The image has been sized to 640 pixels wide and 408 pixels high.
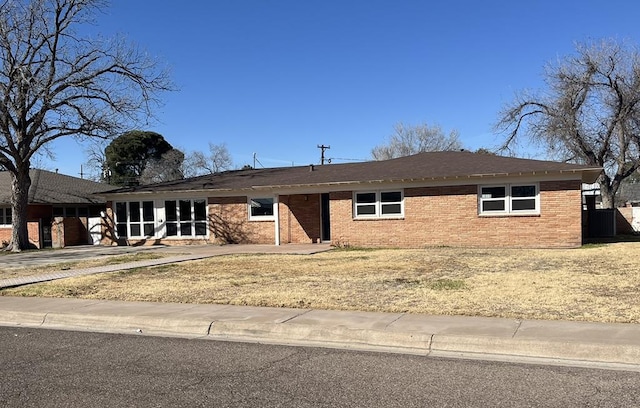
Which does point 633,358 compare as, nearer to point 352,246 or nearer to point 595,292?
point 595,292

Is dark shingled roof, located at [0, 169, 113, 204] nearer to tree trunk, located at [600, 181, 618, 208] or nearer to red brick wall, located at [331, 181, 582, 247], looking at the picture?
red brick wall, located at [331, 181, 582, 247]

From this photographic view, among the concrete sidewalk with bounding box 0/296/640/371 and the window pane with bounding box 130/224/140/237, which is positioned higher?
the window pane with bounding box 130/224/140/237

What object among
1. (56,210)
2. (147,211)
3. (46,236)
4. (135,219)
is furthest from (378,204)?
(56,210)

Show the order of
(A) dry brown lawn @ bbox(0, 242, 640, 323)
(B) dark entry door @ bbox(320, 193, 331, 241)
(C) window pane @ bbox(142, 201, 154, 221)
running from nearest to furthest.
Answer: (A) dry brown lawn @ bbox(0, 242, 640, 323)
(B) dark entry door @ bbox(320, 193, 331, 241)
(C) window pane @ bbox(142, 201, 154, 221)

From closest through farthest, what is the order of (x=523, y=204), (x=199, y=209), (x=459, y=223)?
(x=523, y=204) → (x=459, y=223) → (x=199, y=209)

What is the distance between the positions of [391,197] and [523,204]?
4.87 meters

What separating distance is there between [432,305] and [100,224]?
78.2 feet

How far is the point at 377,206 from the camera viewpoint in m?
21.4

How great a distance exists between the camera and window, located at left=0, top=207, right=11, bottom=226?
31.2 m

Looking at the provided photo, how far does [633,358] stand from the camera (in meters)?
5.93

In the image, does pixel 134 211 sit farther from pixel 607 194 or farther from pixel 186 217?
pixel 607 194

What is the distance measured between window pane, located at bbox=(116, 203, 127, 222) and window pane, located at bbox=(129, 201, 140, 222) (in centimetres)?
35

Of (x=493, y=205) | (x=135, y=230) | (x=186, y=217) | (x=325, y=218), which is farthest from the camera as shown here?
(x=135, y=230)

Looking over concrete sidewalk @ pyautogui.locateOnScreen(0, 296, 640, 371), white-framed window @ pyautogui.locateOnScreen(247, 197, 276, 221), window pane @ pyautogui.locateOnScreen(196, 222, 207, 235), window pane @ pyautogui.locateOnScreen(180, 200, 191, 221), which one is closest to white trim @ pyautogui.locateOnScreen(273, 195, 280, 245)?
white-framed window @ pyautogui.locateOnScreen(247, 197, 276, 221)
